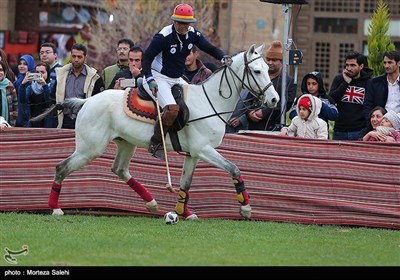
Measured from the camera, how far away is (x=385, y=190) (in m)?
15.4

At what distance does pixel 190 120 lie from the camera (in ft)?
49.9

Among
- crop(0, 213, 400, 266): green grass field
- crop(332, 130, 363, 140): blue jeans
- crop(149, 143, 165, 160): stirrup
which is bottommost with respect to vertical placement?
crop(0, 213, 400, 266): green grass field

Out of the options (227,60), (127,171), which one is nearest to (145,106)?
(127,171)

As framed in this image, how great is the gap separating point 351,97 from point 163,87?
11.3ft

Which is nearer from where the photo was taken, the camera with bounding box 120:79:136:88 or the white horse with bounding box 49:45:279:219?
the white horse with bounding box 49:45:279:219

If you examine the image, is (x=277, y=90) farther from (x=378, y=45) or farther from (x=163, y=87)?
(x=378, y=45)

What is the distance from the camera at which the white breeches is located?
15.0m

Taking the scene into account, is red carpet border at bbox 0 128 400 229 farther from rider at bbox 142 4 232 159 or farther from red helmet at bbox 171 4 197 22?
red helmet at bbox 171 4 197 22

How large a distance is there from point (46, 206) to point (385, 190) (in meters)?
4.61

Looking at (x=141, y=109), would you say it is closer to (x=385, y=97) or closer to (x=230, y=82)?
(x=230, y=82)

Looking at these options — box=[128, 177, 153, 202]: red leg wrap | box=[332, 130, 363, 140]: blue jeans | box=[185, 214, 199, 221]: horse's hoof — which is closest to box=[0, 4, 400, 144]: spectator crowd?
box=[332, 130, 363, 140]: blue jeans

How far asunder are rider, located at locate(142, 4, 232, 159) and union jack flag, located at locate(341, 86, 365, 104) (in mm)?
2746

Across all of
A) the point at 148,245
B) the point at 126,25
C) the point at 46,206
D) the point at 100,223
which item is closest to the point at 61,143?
the point at 46,206

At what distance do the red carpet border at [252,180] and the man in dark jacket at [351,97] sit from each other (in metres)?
1.63
